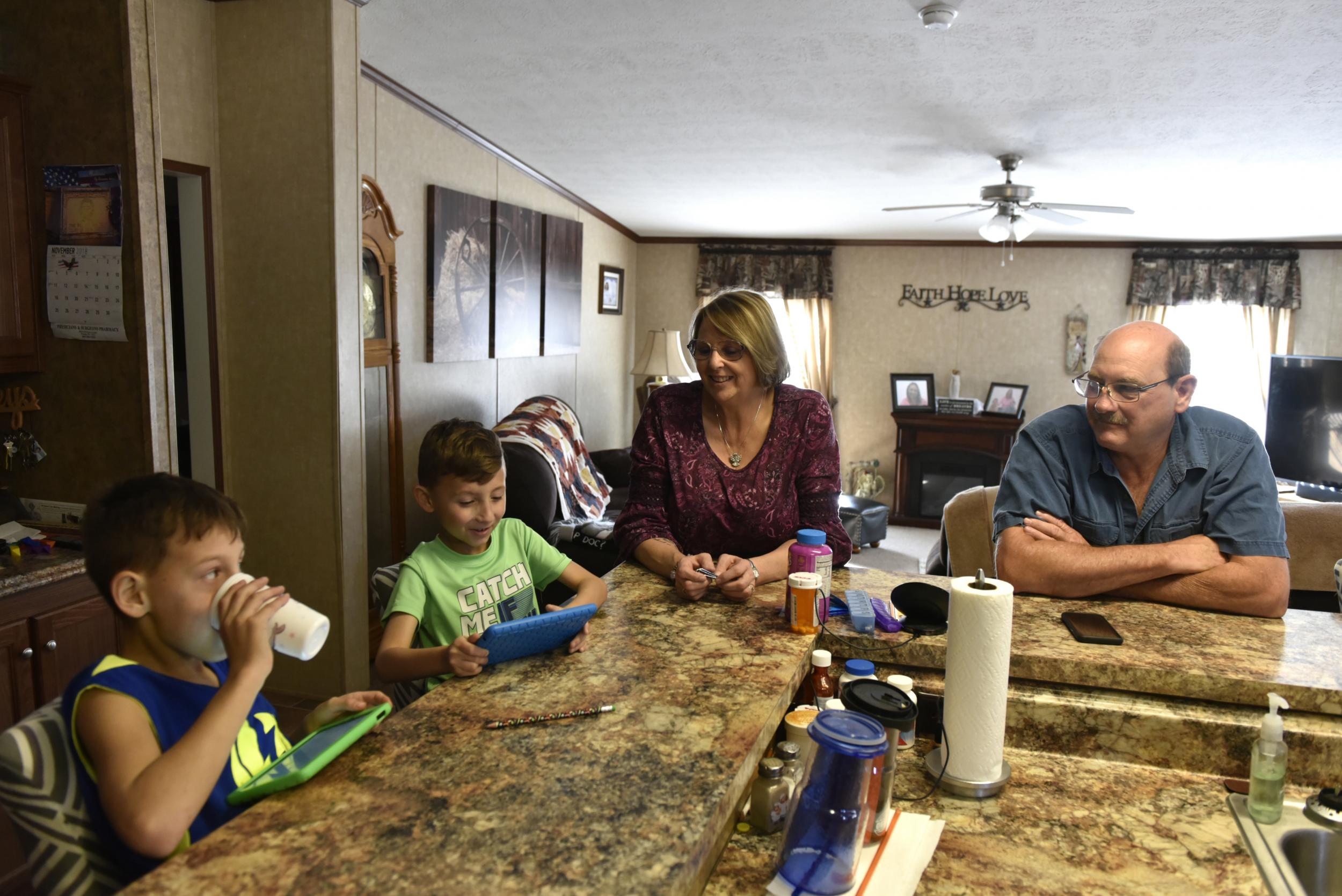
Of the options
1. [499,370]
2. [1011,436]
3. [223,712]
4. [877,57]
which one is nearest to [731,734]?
[223,712]

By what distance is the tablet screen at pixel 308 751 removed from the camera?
0.96m

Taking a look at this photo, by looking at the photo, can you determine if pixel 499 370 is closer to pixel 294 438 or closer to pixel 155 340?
pixel 294 438

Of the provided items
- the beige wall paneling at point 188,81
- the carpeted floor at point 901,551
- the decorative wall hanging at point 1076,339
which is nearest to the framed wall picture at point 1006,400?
the decorative wall hanging at point 1076,339

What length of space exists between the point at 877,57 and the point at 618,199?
11.0 feet

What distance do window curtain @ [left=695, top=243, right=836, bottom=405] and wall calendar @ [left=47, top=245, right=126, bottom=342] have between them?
6.13m

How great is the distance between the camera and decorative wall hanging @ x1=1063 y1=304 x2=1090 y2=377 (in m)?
7.42

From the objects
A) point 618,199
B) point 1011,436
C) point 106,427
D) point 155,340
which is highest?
point 618,199

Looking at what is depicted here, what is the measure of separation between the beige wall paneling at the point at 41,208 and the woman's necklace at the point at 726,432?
1.33 meters

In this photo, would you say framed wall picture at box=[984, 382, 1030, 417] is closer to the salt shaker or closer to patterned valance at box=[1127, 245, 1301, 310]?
patterned valance at box=[1127, 245, 1301, 310]

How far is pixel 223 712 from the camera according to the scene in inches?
36.8

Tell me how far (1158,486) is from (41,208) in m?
2.60

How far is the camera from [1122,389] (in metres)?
1.76

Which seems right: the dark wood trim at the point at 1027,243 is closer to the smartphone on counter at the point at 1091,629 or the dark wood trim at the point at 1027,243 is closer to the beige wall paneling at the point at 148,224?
the beige wall paneling at the point at 148,224

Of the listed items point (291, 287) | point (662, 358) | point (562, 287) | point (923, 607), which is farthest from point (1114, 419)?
point (662, 358)
